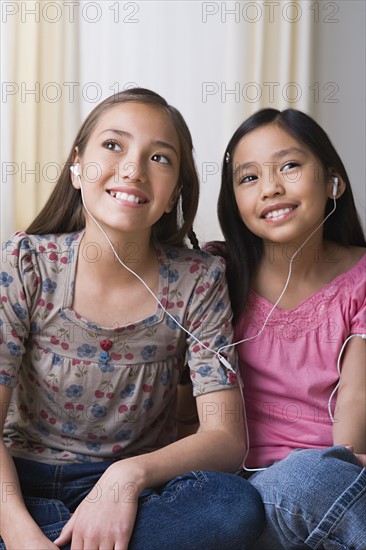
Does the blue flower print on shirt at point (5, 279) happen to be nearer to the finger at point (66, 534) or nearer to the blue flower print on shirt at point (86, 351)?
the blue flower print on shirt at point (86, 351)

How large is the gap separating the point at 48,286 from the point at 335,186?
0.53 metres

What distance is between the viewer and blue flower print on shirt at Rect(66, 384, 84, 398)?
125 centimetres

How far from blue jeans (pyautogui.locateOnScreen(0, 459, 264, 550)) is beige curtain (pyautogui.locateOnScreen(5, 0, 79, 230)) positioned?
74 cm

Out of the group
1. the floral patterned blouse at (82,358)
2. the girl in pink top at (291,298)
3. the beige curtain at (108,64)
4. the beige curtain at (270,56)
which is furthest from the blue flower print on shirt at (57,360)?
the beige curtain at (270,56)

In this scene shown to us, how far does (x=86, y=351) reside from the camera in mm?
1247

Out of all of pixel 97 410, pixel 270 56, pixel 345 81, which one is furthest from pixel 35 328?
pixel 345 81

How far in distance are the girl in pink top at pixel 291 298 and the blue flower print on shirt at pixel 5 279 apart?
0.40 meters

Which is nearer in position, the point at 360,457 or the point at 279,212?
the point at 360,457

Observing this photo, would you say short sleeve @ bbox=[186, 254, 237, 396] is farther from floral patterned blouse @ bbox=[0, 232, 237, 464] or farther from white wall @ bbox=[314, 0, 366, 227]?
white wall @ bbox=[314, 0, 366, 227]

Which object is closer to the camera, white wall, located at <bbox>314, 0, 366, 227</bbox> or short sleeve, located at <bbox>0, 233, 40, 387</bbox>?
short sleeve, located at <bbox>0, 233, 40, 387</bbox>

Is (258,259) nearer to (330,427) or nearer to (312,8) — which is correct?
(330,427)

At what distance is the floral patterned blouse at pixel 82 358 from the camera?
124 centimetres

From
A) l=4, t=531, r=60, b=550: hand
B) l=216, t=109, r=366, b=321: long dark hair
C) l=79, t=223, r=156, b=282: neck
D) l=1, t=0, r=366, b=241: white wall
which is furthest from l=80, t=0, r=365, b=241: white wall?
l=4, t=531, r=60, b=550: hand

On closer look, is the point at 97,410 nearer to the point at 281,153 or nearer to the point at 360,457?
the point at 360,457
